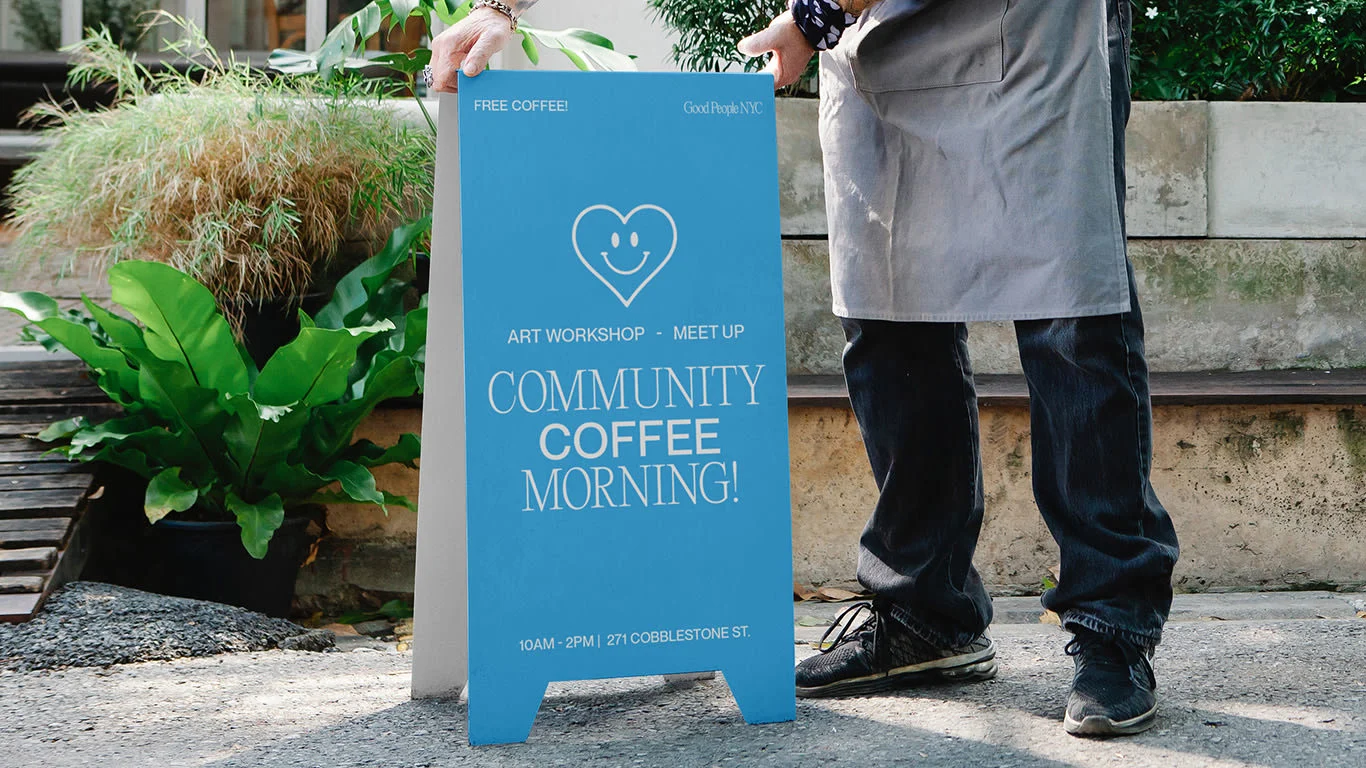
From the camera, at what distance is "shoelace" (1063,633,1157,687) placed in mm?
1909

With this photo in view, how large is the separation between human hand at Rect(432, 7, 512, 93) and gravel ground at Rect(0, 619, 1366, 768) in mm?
1022

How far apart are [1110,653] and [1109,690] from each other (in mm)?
60

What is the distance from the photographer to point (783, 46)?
2.06 metres

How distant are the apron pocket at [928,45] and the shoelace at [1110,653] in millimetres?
880

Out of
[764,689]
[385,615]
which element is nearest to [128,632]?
[385,615]

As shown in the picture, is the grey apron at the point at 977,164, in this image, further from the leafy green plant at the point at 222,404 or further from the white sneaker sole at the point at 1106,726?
the leafy green plant at the point at 222,404

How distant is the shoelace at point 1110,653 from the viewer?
1909mm

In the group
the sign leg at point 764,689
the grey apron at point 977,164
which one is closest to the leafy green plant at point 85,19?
the grey apron at point 977,164

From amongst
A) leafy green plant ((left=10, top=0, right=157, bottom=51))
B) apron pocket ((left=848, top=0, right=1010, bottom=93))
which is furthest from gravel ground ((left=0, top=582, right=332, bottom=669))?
leafy green plant ((left=10, top=0, right=157, bottom=51))

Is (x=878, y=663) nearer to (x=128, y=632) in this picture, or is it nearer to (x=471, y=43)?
(x=471, y=43)

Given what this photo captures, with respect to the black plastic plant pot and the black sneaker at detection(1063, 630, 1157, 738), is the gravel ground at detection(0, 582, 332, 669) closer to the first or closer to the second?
the black plastic plant pot

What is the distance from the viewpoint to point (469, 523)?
72.2 inches

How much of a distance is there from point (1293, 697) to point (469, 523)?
1.41 m

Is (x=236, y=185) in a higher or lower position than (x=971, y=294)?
higher
